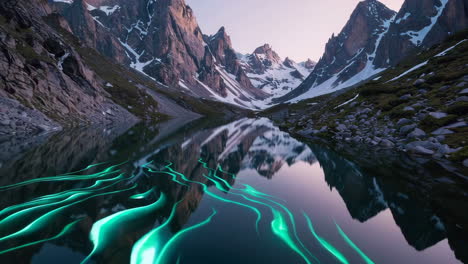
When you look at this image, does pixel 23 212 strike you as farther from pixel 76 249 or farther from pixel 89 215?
pixel 76 249

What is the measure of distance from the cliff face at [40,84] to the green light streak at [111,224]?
4394 cm

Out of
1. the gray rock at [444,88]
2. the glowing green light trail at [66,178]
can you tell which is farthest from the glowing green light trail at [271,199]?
the gray rock at [444,88]

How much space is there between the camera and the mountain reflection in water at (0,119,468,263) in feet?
27.1

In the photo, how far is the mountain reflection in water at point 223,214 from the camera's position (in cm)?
827

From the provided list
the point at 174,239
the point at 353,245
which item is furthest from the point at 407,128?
the point at 174,239

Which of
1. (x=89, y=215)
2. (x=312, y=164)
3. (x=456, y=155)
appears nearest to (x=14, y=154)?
(x=89, y=215)

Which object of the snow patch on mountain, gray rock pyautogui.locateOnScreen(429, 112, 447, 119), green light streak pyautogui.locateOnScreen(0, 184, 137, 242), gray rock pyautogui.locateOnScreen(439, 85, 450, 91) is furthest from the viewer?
the snow patch on mountain

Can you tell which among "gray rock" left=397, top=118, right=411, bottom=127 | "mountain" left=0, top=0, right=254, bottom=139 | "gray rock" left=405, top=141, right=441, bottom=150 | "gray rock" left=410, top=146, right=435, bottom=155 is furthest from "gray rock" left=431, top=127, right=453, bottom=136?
"mountain" left=0, top=0, right=254, bottom=139

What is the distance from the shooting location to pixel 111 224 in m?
9.88

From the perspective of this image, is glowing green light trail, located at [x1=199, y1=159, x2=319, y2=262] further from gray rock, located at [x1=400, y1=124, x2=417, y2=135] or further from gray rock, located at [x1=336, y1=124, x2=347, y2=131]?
gray rock, located at [x1=336, y1=124, x2=347, y2=131]

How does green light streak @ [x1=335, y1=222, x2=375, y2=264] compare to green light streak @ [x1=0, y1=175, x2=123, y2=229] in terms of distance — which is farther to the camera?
green light streak @ [x1=0, y1=175, x2=123, y2=229]

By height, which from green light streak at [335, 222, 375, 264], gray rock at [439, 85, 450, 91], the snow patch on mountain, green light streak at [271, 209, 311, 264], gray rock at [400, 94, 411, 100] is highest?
the snow patch on mountain

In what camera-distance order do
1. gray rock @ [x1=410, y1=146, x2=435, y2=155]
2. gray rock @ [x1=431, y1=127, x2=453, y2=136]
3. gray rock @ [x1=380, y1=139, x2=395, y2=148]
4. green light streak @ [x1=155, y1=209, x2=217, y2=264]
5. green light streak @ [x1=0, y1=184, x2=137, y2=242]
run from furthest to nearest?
1. gray rock @ [x1=380, y1=139, x2=395, y2=148]
2. gray rock @ [x1=431, y1=127, x2=453, y2=136]
3. gray rock @ [x1=410, y1=146, x2=435, y2=155]
4. green light streak @ [x1=0, y1=184, x2=137, y2=242]
5. green light streak @ [x1=155, y1=209, x2=217, y2=264]

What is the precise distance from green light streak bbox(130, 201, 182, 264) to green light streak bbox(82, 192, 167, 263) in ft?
3.99
